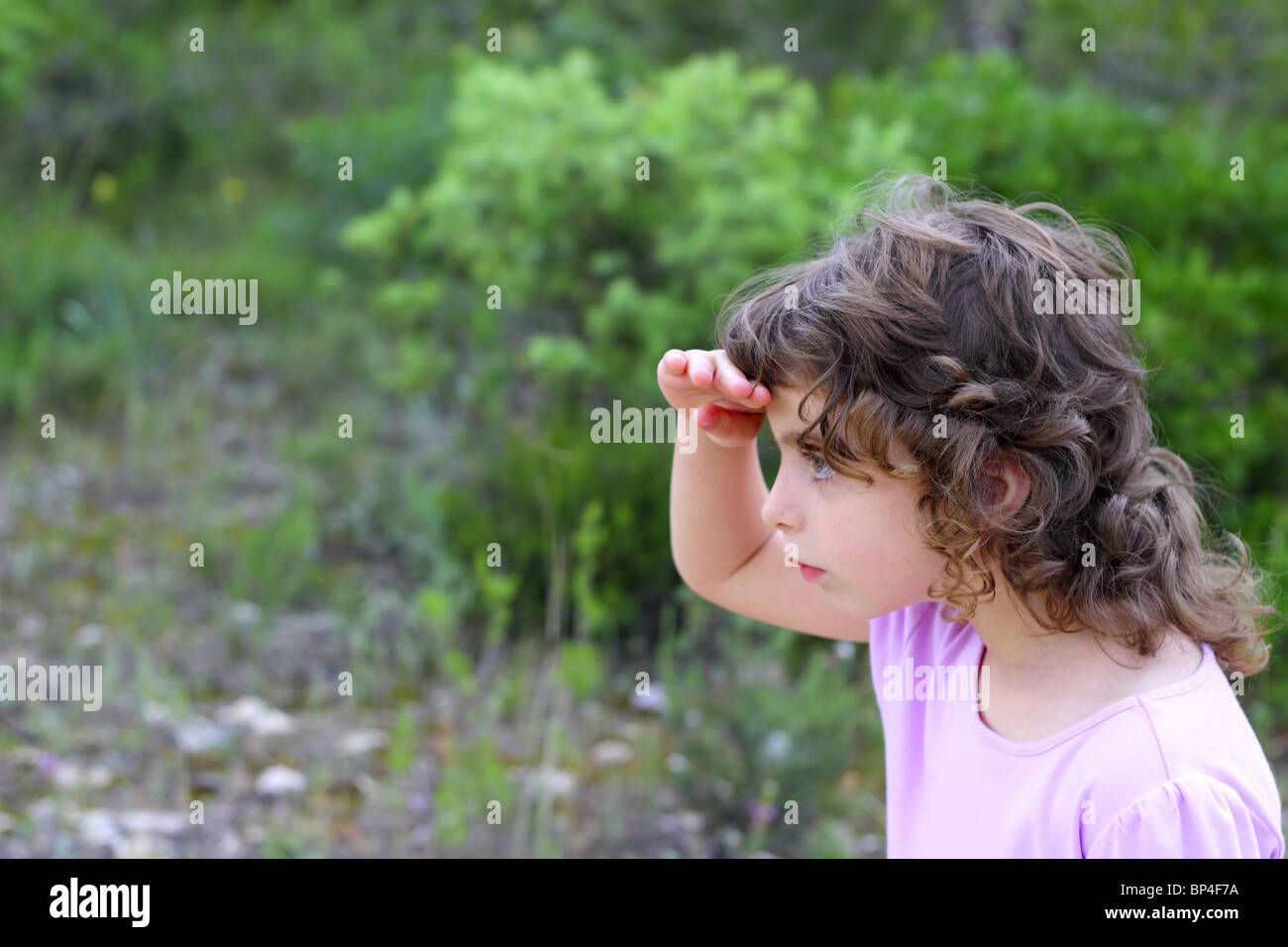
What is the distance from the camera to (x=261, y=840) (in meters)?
2.63

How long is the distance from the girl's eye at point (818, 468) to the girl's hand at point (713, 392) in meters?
0.08

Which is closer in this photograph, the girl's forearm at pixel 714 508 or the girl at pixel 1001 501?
the girl at pixel 1001 501

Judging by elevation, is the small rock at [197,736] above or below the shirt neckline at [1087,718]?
below

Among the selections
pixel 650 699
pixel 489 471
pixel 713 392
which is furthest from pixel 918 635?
pixel 489 471

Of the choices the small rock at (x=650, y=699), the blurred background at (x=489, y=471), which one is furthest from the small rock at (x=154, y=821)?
the small rock at (x=650, y=699)

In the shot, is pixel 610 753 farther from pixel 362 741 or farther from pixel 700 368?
pixel 700 368

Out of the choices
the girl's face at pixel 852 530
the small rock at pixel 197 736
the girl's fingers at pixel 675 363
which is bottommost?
the small rock at pixel 197 736

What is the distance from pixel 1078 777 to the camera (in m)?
1.18

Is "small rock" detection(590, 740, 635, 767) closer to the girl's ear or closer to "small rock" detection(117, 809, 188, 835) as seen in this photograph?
"small rock" detection(117, 809, 188, 835)

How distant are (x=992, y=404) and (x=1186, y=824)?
447 millimetres

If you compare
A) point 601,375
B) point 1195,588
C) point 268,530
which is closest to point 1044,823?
point 1195,588

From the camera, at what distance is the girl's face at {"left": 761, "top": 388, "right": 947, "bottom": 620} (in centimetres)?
126

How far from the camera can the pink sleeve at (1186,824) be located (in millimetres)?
1090

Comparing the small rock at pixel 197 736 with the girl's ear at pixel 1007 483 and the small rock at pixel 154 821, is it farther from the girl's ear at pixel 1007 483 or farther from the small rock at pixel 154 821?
the girl's ear at pixel 1007 483
